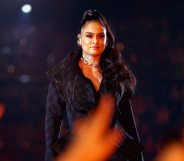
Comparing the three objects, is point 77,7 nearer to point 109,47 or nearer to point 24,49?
point 24,49

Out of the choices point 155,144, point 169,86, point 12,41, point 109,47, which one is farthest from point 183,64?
point 109,47

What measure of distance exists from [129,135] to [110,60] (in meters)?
0.40

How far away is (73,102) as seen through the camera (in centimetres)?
225

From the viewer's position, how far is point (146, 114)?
711cm

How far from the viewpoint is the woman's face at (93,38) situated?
228 cm

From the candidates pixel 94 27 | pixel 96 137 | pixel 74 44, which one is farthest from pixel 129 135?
pixel 74 44

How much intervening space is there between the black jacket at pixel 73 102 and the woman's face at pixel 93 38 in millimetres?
105

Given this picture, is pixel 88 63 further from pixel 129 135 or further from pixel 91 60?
pixel 129 135

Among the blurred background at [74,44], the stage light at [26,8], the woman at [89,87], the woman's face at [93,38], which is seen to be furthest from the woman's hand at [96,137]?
the stage light at [26,8]

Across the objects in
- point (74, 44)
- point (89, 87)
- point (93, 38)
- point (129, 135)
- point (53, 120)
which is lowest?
point (74, 44)

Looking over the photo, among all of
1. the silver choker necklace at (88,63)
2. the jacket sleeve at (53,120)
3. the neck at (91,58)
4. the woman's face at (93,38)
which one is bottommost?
the jacket sleeve at (53,120)

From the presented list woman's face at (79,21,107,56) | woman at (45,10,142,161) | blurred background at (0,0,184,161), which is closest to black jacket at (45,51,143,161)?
woman at (45,10,142,161)

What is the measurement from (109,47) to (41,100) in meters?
4.98

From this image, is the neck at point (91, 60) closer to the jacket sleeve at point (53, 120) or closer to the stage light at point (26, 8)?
the jacket sleeve at point (53, 120)
